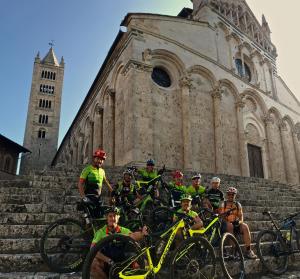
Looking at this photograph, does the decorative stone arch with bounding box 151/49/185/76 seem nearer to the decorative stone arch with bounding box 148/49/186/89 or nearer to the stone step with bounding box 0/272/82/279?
the decorative stone arch with bounding box 148/49/186/89

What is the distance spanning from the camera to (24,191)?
636 cm

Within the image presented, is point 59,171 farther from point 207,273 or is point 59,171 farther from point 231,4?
point 231,4

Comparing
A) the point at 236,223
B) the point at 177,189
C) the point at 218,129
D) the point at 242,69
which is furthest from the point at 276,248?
the point at 242,69

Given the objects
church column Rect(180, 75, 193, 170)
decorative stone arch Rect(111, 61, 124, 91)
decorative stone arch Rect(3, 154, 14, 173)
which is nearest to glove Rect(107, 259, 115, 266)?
church column Rect(180, 75, 193, 170)

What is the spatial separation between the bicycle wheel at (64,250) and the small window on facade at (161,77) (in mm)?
12497

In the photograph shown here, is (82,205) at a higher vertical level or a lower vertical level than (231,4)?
lower

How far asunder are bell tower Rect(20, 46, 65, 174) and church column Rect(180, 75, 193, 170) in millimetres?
32496

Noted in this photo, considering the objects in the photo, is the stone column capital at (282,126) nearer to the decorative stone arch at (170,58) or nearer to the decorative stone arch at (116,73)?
the decorative stone arch at (170,58)

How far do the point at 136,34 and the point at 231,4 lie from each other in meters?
11.6

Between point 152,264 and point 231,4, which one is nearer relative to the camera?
point 152,264

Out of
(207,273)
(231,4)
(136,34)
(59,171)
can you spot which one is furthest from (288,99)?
(207,273)

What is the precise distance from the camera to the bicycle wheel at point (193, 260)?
3752 millimetres

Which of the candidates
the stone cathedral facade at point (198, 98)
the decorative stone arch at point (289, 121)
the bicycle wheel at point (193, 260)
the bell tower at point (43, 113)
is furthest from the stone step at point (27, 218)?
the bell tower at point (43, 113)

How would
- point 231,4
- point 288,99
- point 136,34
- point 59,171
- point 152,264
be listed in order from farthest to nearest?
point 288,99 → point 231,4 → point 136,34 → point 59,171 → point 152,264
